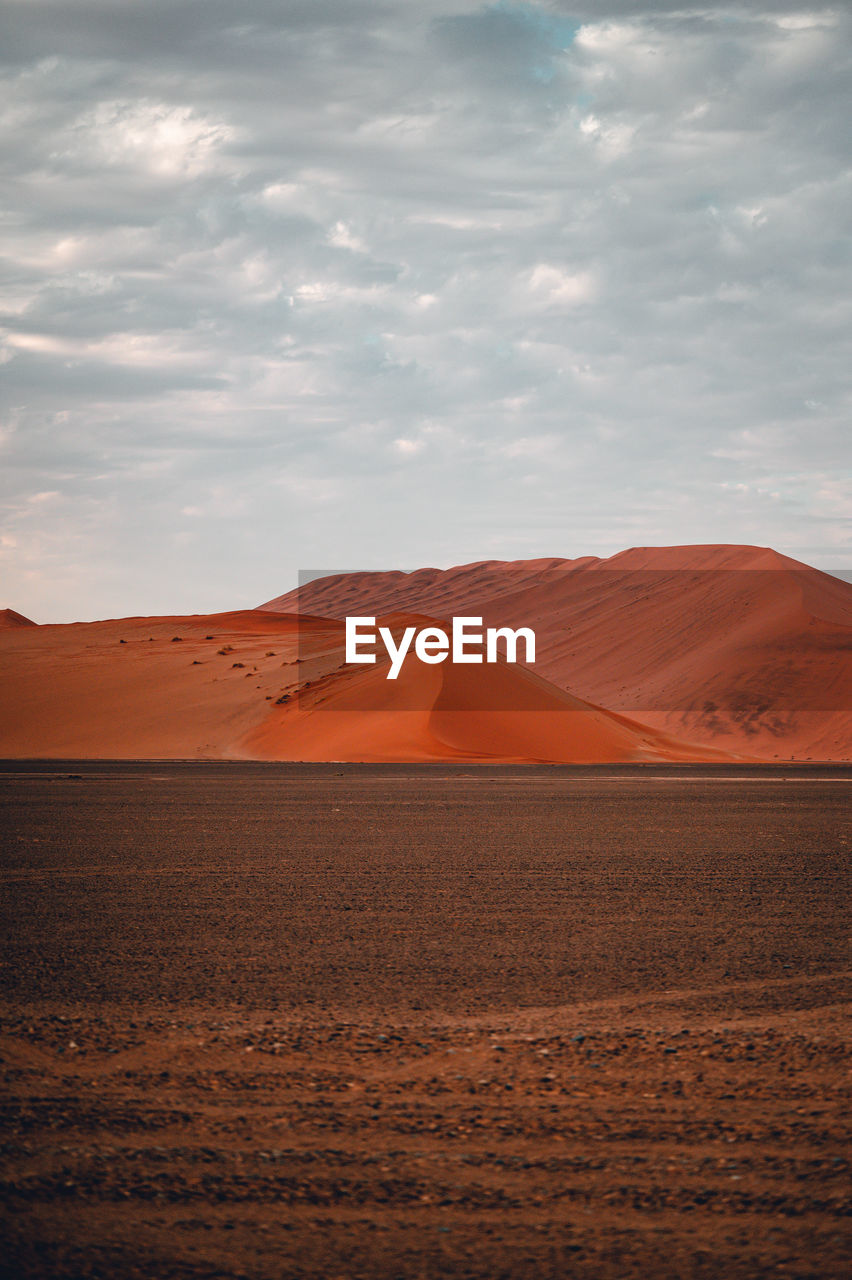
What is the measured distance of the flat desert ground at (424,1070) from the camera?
352cm

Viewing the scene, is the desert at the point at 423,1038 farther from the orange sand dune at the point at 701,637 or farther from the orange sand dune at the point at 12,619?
the orange sand dune at the point at 12,619

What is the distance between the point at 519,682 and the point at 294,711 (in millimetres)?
11746

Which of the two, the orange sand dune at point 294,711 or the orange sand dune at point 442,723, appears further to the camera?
the orange sand dune at point 294,711

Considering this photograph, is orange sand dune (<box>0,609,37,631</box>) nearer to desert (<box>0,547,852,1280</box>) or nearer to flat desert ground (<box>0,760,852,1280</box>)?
desert (<box>0,547,852,1280</box>)

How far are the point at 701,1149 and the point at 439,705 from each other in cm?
4409

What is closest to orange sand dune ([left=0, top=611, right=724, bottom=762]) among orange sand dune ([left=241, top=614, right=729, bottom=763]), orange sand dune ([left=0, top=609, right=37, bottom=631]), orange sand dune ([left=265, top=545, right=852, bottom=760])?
orange sand dune ([left=241, top=614, right=729, bottom=763])

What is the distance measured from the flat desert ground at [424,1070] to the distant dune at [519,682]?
105 feet

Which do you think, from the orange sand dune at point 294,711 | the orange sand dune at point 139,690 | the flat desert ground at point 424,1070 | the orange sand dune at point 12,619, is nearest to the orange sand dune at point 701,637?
the orange sand dune at point 294,711

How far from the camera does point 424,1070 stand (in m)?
5.15

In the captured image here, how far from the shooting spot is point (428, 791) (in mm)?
25250

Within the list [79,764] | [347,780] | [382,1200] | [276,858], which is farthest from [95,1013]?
[79,764]

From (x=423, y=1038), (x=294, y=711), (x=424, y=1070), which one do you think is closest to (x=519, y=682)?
(x=294, y=711)

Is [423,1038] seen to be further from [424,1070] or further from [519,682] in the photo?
[519,682]

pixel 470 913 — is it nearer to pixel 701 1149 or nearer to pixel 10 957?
pixel 10 957
